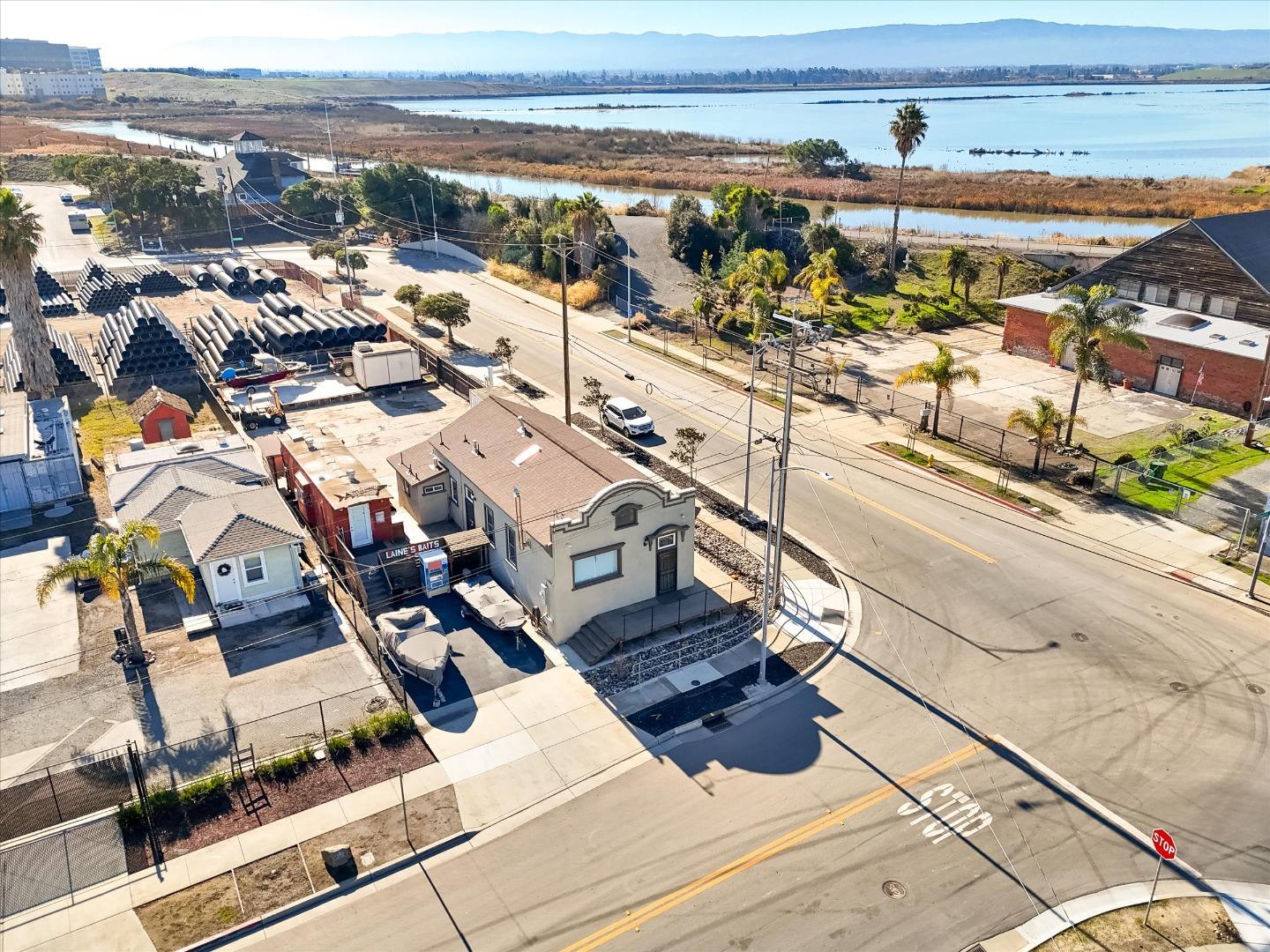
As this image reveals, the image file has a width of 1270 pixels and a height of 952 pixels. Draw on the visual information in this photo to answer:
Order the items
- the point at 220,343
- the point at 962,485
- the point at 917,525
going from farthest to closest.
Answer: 1. the point at 220,343
2. the point at 962,485
3. the point at 917,525

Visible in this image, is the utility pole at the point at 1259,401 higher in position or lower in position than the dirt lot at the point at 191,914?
higher

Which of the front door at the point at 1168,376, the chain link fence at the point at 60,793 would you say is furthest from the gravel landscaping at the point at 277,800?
the front door at the point at 1168,376

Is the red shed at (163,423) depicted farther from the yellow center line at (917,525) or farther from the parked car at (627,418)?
the yellow center line at (917,525)

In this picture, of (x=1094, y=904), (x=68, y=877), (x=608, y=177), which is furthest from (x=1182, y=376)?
(x=608, y=177)

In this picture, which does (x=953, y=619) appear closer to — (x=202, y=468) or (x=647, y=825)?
(x=647, y=825)

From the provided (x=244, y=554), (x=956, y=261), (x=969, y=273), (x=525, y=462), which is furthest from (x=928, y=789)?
(x=956, y=261)

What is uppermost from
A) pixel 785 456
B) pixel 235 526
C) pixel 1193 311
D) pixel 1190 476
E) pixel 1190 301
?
pixel 785 456

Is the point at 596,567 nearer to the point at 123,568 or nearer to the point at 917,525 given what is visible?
the point at 123,568
